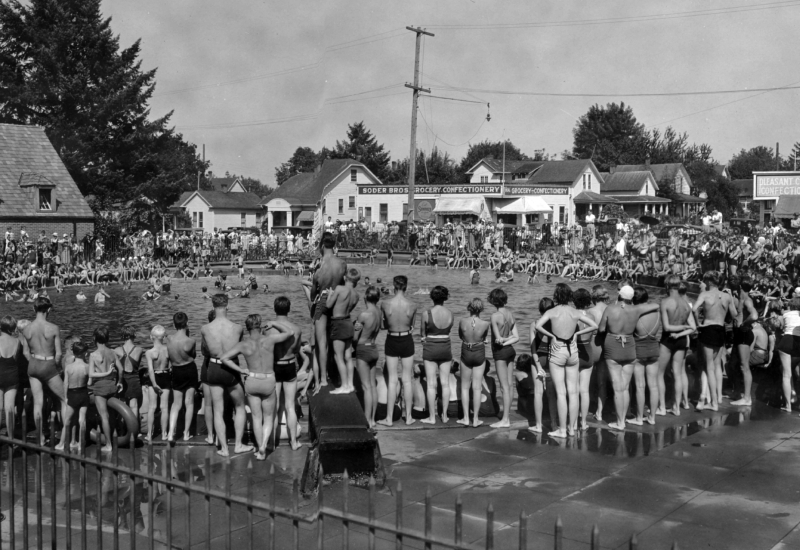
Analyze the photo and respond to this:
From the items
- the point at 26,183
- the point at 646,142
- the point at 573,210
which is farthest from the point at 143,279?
the point at 646,142

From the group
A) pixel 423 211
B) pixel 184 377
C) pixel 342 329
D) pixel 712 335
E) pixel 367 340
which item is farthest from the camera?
pixel 423 211

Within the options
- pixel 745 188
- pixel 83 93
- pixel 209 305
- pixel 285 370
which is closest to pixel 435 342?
pixel 285 370

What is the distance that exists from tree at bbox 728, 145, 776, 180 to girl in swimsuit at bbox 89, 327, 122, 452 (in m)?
113

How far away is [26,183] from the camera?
4103 centimetres

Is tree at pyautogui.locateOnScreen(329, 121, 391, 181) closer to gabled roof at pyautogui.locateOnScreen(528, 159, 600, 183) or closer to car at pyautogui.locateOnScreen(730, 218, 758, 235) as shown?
gabled roof at pyautogui.locateOnScreen(528, 159, 600, 183)

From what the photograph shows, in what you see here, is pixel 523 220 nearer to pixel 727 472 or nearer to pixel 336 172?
pixel 336 172

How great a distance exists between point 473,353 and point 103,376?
4.32 meters

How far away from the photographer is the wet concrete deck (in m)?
Result: 7.18

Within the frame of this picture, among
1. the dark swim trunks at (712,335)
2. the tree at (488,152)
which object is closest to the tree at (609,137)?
the tree at (488,152)

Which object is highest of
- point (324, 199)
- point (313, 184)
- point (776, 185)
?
point (313, 184)

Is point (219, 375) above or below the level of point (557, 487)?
above

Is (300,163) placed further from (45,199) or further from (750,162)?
(45,199)

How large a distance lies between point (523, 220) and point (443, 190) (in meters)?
6.45

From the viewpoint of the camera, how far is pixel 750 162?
119688 millimetres
